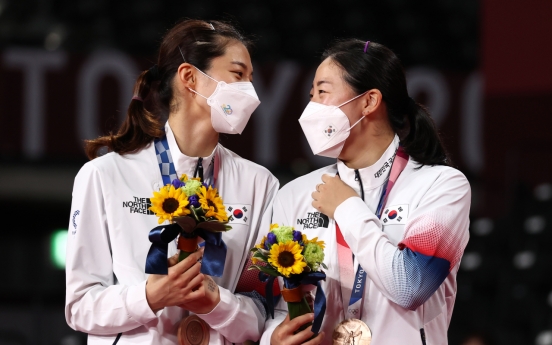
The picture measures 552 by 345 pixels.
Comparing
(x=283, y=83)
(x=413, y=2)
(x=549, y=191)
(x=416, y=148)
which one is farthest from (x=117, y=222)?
(x=413, y=2)

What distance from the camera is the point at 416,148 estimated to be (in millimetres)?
3410

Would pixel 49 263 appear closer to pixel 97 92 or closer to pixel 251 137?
pixel 97 92

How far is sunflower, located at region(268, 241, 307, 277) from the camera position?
292 centimetres

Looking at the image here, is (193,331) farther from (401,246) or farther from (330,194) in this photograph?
(401,246)

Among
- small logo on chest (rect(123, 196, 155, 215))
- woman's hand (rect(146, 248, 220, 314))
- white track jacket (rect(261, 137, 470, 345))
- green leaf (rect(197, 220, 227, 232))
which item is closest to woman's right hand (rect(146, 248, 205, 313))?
woman's hand (rect(146, 248, 220, 314))

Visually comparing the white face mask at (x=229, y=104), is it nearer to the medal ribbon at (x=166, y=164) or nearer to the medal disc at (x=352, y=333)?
the medal ribbon at (x=166, y=164)

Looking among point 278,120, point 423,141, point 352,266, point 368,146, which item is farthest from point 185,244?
point 278,120

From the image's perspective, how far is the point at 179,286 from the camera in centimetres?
296

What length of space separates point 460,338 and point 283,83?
9.47 ft

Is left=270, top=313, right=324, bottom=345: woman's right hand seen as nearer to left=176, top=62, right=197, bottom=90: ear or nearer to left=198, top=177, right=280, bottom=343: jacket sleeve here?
left=198, top=177, right=280, bottom=343: jacket sleeve

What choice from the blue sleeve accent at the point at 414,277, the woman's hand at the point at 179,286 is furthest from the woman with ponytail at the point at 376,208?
the woman's hand at the point at 179,286

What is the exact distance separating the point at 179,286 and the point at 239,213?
57 cm

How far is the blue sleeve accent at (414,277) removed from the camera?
2.96 m

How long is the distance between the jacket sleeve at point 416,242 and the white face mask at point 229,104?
0.66 metres
